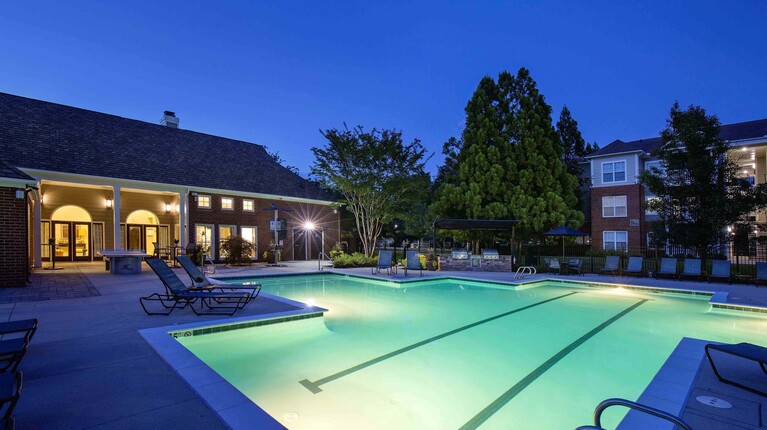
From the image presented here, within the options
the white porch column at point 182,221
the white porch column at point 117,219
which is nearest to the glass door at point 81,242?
the white porch column at point 117,219

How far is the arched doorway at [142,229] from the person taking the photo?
19.2 m

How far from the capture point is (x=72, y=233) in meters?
17.8

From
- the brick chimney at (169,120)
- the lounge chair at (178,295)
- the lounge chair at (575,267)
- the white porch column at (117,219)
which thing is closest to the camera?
→ the lounge chair at (178,295)

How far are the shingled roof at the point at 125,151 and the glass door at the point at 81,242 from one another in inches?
158

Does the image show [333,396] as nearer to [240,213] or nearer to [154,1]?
[240,213]

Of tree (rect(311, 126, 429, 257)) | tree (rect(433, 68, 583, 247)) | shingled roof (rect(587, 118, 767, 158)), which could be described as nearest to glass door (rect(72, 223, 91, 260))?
tree (rect(311, 126, 429, 257))

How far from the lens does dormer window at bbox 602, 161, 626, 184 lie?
22.5 meters

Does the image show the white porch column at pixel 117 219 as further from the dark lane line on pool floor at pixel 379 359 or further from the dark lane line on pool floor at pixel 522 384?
the dark lane line on pool floor at pixel 522 384

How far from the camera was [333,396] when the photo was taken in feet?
14.4

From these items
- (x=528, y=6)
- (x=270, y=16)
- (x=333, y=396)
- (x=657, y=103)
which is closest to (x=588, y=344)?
(x=333, y=396)

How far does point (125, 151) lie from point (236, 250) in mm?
6971

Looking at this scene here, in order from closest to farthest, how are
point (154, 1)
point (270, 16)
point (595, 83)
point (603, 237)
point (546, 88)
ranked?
1. point (603, 237)
2. point (154, 1)
3. point (270, 16)
4. point (595, 83)
5. point (546, 88)

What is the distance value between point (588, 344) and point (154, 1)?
38903 millimetres

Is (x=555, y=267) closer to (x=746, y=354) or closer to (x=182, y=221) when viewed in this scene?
(x=746, y=354)
